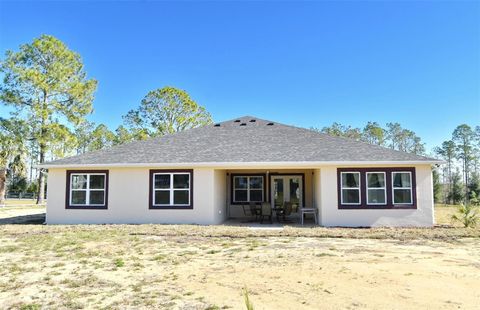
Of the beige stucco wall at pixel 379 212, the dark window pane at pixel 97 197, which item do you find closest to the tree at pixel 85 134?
the dark window pane at pixel 97 197

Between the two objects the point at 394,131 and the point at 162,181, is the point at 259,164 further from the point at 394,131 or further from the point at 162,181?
the point at 394,131

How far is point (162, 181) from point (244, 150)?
12.5 feet

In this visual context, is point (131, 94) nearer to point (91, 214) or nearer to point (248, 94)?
point (248, 94)

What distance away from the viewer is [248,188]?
18.8 metres

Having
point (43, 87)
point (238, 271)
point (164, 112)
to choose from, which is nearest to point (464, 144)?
point (164, 112)

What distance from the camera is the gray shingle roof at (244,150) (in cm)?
1491

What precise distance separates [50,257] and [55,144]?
25383 mm

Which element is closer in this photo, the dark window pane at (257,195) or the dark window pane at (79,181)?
the dark window pane at (79,181)

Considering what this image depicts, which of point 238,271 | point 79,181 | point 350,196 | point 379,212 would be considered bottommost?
point 238,271

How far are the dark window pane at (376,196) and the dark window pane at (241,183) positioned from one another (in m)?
6.49

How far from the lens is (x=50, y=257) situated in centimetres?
861

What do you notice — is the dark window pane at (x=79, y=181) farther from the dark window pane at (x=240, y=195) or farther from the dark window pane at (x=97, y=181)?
the dark window pane at (x=240, y=195)

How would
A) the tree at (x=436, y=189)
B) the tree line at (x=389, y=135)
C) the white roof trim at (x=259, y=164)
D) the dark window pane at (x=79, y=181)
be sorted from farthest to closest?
the tree line at (x=389, y=135) → the tree at (x=436, y=189) → the dark window pane at (x=79, y=181) → the white roof trim at (x=259, y=164)

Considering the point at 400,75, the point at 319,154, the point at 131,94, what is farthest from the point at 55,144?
the point at 400,75
